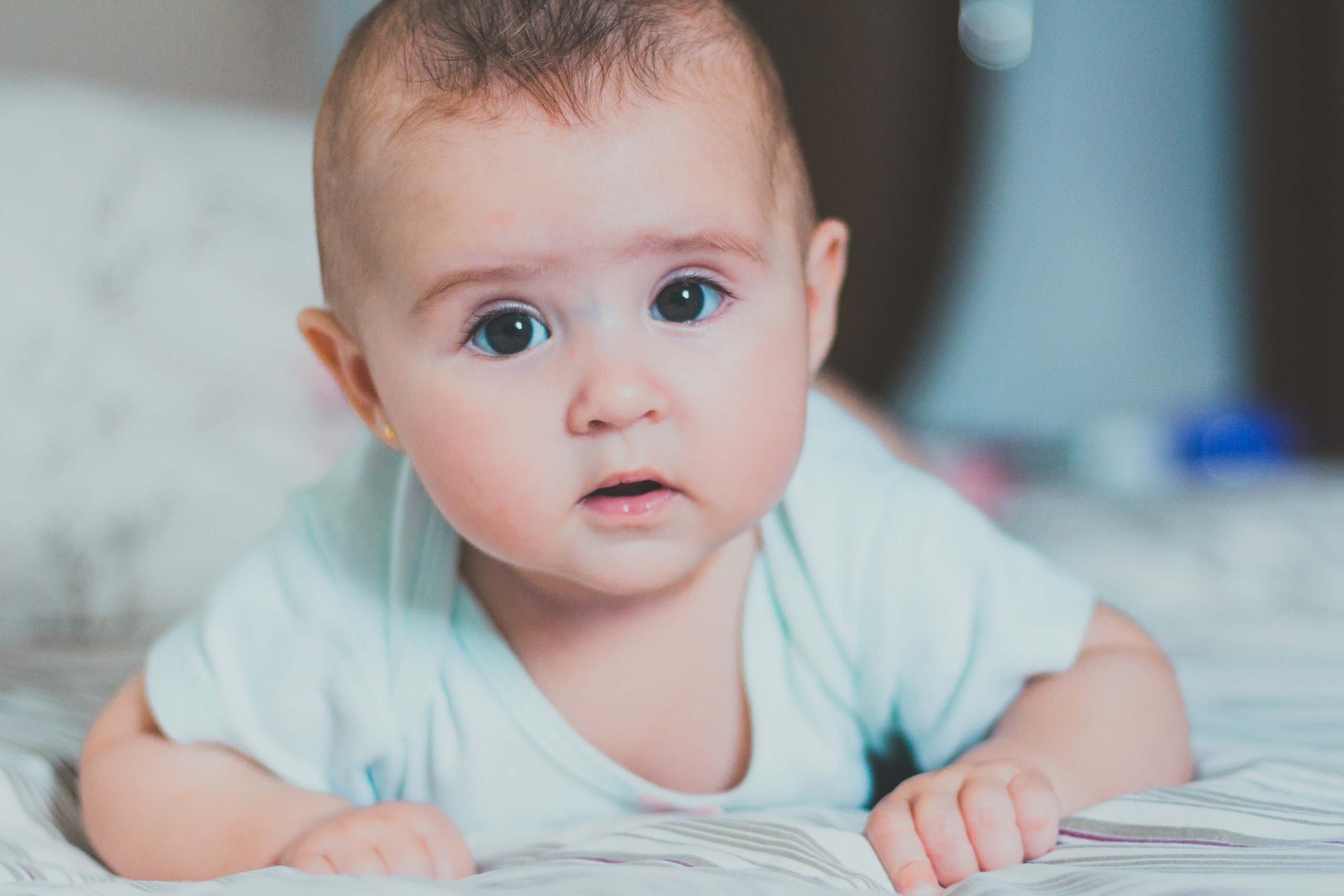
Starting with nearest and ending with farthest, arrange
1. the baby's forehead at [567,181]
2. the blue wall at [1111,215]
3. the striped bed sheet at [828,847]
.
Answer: the striped bed sheet at [828,847] < the baby's forehead at [567,181] < the blue wall at [1111,215]

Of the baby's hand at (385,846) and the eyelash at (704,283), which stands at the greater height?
the eyelash at (704,283)

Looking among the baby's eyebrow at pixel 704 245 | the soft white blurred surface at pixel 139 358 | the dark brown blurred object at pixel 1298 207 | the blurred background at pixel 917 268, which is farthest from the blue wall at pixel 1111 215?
the baby's eyebrow at pixel 704 245

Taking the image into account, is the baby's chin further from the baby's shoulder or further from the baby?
the baby's shoulder

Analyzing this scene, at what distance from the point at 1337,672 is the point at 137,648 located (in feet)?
3.83

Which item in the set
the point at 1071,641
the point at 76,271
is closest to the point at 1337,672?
the point at 1071,641

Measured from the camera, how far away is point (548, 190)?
624 millimetres

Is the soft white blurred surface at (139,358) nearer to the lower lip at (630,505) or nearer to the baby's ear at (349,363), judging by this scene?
the baby's ear at (349,363)

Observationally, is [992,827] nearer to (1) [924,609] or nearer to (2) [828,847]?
(2) [828,847]

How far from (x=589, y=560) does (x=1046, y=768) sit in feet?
1.00

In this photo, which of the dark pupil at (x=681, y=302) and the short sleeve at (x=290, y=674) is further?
A: the short sleeve at (x=290, y=674)

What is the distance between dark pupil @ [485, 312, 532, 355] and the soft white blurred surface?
0.85 meters

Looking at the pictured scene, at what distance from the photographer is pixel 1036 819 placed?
0.63 meters

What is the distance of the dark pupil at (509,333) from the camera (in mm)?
657

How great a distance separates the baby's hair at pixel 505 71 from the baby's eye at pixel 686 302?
0.33 feet
